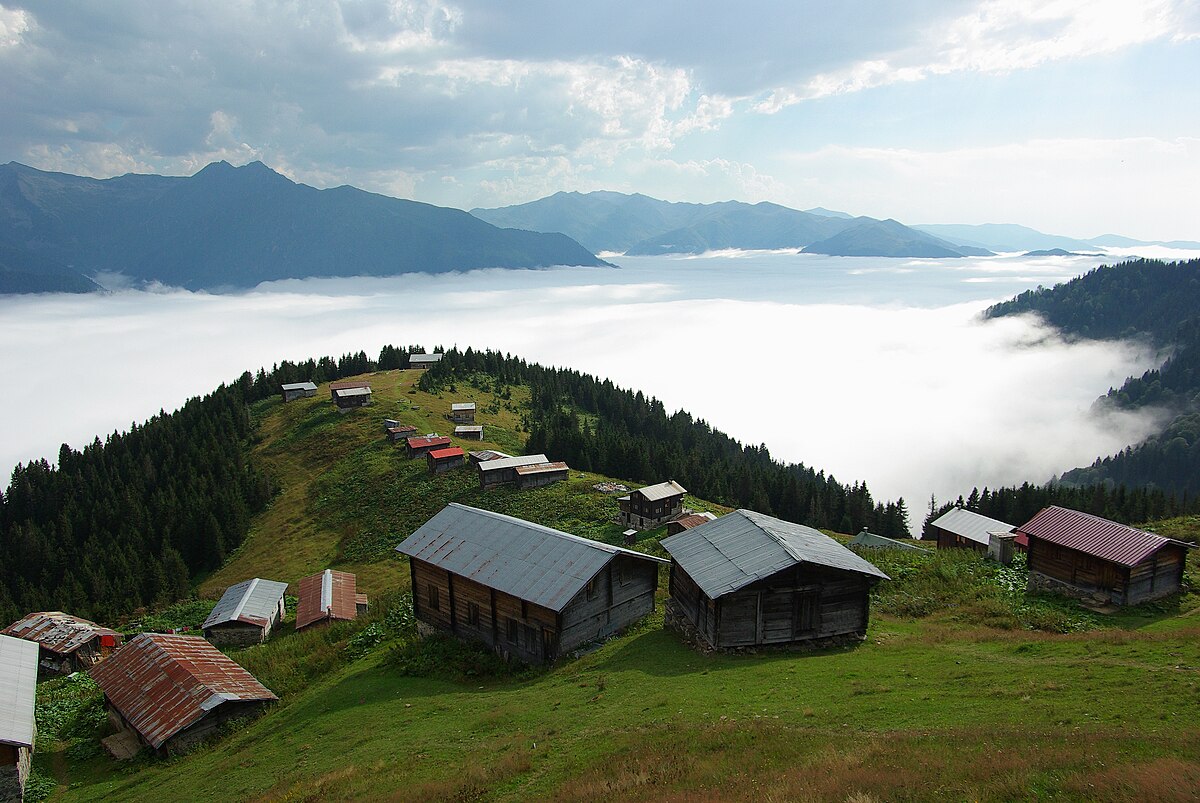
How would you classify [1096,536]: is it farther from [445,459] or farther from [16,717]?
[445,459]

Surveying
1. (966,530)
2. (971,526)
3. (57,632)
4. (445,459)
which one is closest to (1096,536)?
(966,530)

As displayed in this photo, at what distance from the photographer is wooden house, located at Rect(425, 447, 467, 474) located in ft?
300

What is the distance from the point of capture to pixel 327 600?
2185 inches

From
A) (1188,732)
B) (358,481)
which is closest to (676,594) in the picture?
(1188,732)

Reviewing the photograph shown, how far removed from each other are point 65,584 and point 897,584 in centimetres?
9132

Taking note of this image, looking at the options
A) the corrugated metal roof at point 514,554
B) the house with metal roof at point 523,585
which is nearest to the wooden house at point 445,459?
the corrugated metal roof at point 514,554

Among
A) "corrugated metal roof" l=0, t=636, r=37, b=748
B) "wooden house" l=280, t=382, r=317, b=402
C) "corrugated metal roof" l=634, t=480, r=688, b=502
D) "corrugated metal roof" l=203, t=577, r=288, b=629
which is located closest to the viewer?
"corrugated metal roof" l=0, t=636, r=37, b=748

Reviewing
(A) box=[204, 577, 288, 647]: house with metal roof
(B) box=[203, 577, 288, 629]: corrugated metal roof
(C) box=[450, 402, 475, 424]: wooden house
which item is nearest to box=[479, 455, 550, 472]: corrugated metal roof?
(B) box=[203, 577, 288, 629]: corrugated metal roof

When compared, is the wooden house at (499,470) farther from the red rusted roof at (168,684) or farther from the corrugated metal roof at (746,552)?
the corrugated metal roof at (746,552)

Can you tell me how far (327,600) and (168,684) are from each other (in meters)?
22.0

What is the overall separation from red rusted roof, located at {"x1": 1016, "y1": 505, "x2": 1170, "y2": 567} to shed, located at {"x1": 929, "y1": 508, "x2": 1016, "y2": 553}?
21.2 m

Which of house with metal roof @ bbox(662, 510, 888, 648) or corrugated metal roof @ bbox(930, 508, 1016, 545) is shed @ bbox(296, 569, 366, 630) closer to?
house with metal roof @ bbox(662, 510, 888, 648)

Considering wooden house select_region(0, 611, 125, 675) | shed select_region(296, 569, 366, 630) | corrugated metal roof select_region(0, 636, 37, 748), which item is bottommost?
wooden house select_region(0, 611, 125, 675)

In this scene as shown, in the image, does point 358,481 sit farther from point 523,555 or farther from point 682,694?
point 682,694
